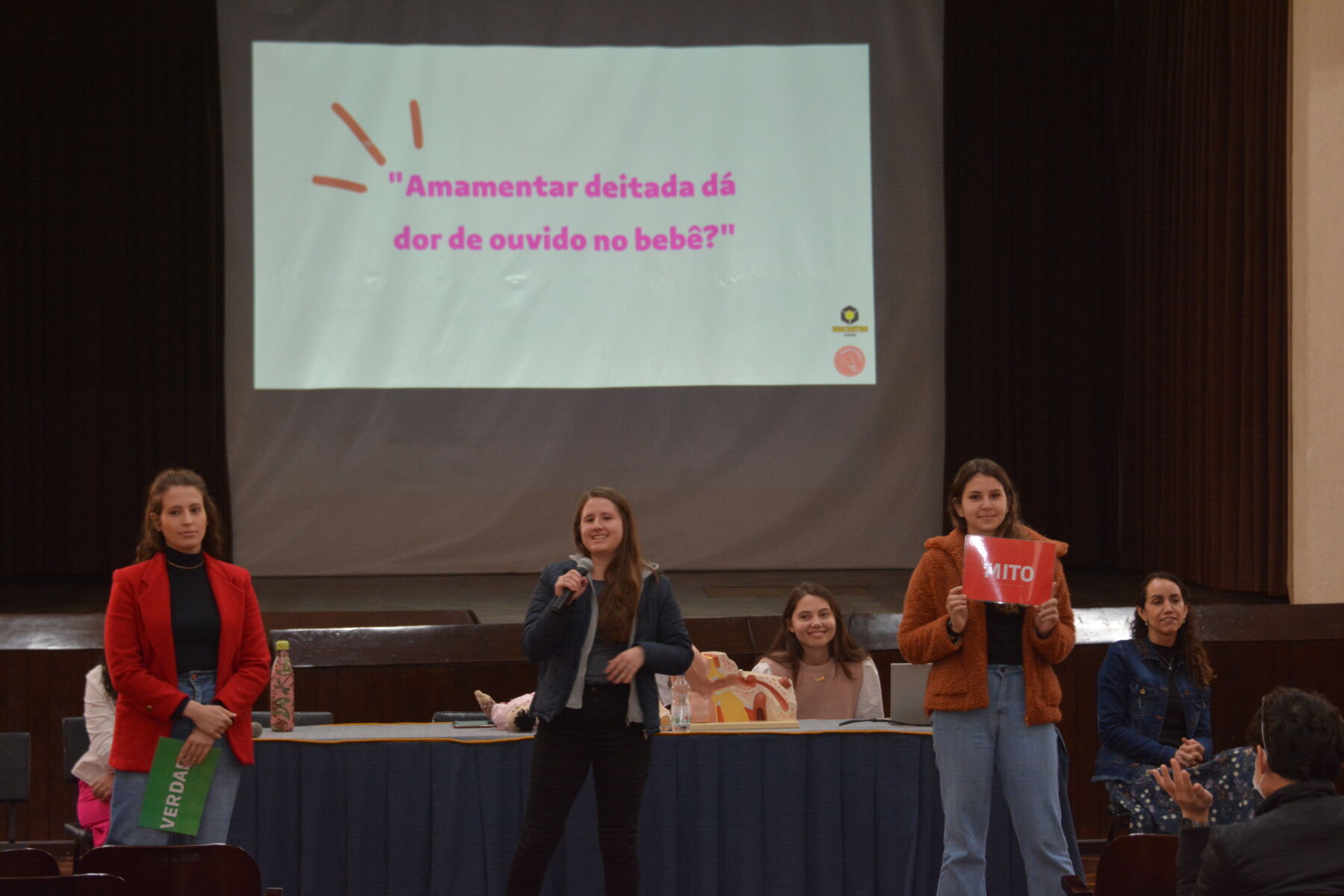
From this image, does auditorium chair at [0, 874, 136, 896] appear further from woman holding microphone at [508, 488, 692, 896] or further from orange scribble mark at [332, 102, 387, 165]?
orange scribble mark at [332, 102, 387, 165]

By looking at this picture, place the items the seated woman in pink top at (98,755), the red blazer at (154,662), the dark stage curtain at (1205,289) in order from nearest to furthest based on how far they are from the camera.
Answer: the red blazer at (154,662) < the seated woman in pink top at (98,755) < the dark stage curtain at (1205,289)

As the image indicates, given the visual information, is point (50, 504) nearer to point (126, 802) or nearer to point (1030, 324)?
point (126, 802)

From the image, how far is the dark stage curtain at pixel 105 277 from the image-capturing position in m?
7.39

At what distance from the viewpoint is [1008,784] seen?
3113 millimetres

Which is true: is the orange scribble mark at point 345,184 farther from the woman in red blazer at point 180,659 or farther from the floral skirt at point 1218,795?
the floral skirt at point 1218,795

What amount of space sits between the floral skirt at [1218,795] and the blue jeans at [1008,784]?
0.88 feet

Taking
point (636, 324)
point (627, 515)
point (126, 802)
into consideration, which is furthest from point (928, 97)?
point (126, 802)

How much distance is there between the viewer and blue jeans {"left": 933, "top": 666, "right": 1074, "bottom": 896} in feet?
10.1

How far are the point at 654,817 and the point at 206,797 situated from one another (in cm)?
118

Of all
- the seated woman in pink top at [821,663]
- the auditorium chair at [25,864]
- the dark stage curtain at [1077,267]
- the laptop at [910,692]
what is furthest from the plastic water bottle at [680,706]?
the dark stage curtain at [1077,267]

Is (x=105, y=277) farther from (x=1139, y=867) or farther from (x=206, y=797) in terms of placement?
(x=1139, y=867)

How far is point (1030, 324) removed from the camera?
7.82 m

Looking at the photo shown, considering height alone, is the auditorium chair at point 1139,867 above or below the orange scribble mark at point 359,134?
below

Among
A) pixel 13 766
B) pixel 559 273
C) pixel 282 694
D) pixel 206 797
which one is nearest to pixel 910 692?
pixel 282 694
